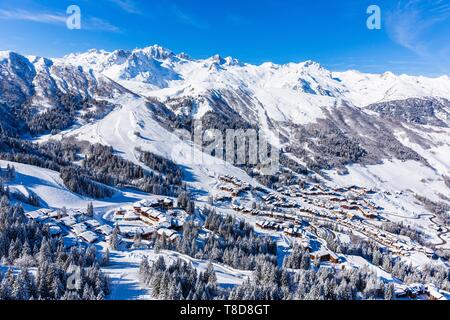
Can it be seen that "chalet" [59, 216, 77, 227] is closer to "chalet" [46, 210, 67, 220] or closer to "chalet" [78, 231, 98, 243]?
"chalet" [46, 210, 67, 220]

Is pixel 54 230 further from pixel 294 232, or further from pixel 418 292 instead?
pixel 418 292

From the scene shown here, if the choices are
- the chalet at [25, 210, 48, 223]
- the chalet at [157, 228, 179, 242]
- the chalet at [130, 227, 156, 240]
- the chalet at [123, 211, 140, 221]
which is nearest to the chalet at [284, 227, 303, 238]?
the chalet at [157, 228, 179, 242]

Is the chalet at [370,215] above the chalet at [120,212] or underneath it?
underneath

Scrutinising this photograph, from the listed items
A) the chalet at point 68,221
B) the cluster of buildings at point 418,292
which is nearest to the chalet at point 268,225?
the cluster of buildings at point 418,292

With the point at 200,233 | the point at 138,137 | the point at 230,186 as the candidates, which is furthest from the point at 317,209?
the point at 138,137

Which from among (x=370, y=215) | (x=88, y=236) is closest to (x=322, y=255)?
(x=88, y=236)

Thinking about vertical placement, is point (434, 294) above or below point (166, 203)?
below

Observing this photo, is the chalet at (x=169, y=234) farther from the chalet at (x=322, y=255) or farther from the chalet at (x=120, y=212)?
the chalet at (x=322, y=255)
